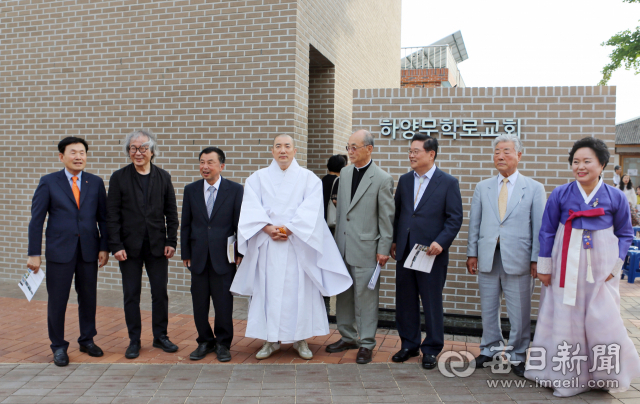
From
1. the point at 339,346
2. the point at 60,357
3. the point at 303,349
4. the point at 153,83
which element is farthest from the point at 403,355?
the point at 153,83

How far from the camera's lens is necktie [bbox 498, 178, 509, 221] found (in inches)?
159

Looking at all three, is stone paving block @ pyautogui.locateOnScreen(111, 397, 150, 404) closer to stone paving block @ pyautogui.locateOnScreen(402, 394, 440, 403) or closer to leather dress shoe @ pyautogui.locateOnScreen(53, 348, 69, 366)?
leather dress shoe @ pyautogui.locateOnScreen(53, 348, 69, 366)

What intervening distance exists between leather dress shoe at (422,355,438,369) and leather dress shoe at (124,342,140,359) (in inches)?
97.9

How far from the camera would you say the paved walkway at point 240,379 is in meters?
3.48

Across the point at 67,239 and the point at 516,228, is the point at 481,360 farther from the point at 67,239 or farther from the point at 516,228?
the point at 67,239

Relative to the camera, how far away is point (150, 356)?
4.35 metres

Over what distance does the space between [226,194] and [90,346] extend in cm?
181

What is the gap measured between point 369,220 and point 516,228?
1208 mm

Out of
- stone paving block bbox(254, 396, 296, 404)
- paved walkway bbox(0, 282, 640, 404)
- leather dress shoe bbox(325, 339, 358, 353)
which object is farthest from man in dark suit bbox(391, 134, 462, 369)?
stone paving block bbox(254, 396, 296, 404)

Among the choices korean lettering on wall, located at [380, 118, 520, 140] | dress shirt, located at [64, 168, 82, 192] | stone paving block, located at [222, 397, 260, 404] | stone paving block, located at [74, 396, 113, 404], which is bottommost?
stone paving block, located at [74, 396, 113, 404]

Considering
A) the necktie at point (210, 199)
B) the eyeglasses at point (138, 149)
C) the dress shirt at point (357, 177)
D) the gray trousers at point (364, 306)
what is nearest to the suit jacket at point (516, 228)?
the gray trousers at point (364, 306)

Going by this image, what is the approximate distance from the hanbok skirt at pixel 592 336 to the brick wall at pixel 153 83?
3.67 meters

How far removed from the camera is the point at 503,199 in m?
4.07

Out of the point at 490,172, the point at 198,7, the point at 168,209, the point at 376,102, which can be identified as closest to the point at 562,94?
the point at 490,172
